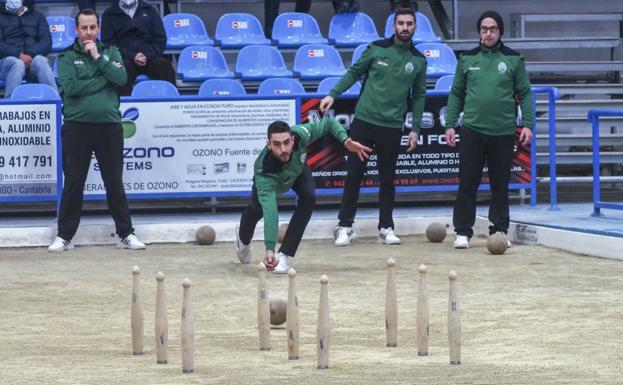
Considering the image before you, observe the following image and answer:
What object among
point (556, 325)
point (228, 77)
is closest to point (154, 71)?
point (228, 77)

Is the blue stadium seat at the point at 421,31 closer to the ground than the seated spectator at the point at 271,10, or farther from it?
closer to the ground

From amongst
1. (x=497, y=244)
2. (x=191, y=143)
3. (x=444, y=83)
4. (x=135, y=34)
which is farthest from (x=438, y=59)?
(x=497, y=244)

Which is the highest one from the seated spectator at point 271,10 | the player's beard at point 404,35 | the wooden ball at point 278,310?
the seated spectator at point 271,10

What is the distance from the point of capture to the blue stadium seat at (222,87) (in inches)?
645

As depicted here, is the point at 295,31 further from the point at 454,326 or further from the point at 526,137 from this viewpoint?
the point at 454,326

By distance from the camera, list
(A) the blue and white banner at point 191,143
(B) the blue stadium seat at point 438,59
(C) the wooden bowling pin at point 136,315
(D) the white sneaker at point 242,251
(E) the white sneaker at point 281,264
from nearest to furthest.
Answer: (C) the wooden bowling pin at point 136,315
(E) the white sneaker at point 281,264
(D) the white sneaker at point 242,251
(A) the blue and white banner at point 191,143
(B) the blue stadium seat at point 438,59

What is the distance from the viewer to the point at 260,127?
14844 mm

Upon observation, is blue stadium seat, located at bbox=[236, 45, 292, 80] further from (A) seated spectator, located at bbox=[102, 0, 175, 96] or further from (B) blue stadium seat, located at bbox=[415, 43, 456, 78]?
(B) blue stadium seat, located at bbox=[415, 43, 456, 78]

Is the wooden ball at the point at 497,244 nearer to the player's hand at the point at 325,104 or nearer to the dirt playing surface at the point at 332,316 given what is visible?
the dirt playing surface at the point at 332,316

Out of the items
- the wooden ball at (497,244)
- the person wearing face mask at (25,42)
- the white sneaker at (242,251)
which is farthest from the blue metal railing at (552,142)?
the person wearing face mask at (25,42)

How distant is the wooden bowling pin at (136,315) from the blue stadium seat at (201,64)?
1018cm

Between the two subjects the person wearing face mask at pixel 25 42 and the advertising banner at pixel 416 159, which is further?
the person wearing face mask at pixel 25 42

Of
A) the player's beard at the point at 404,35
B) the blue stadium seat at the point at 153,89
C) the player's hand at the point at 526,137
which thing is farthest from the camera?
the blue stadium seat at the point at 153,89

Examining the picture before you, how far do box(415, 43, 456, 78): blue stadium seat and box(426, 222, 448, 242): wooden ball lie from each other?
3998mm
